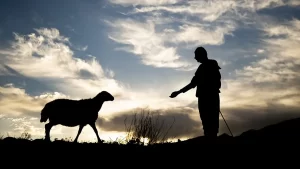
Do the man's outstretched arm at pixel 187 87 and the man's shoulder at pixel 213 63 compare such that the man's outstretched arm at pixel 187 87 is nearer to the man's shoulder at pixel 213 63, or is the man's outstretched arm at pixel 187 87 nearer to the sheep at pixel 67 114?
the man's shoulder at pixel 213 63

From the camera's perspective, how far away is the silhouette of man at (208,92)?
8242 millimetres

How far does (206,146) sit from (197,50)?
7.70 feet

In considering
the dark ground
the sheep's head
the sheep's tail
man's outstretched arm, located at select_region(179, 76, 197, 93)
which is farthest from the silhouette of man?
the sheep's tail

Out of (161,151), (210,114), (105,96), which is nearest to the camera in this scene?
(161,151)

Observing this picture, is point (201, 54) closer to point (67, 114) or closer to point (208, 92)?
point (208, 92)

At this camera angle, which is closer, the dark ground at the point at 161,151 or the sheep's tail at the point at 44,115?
the dark ground at the point at 161,151

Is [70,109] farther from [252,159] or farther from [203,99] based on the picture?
[252,159]

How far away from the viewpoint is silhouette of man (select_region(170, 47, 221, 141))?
824 centimetres

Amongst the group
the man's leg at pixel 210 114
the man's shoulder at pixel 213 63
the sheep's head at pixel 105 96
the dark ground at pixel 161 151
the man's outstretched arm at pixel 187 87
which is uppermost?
the sheep's head at pixel 105 96

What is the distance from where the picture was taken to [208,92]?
27.1 feet

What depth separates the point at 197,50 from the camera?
8.33 metres

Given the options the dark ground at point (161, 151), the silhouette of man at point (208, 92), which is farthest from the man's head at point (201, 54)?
the dark ground at point (161, 151)

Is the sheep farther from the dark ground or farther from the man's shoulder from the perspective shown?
the man's shoulder

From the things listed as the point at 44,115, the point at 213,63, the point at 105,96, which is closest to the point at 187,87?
the point at 213,63
